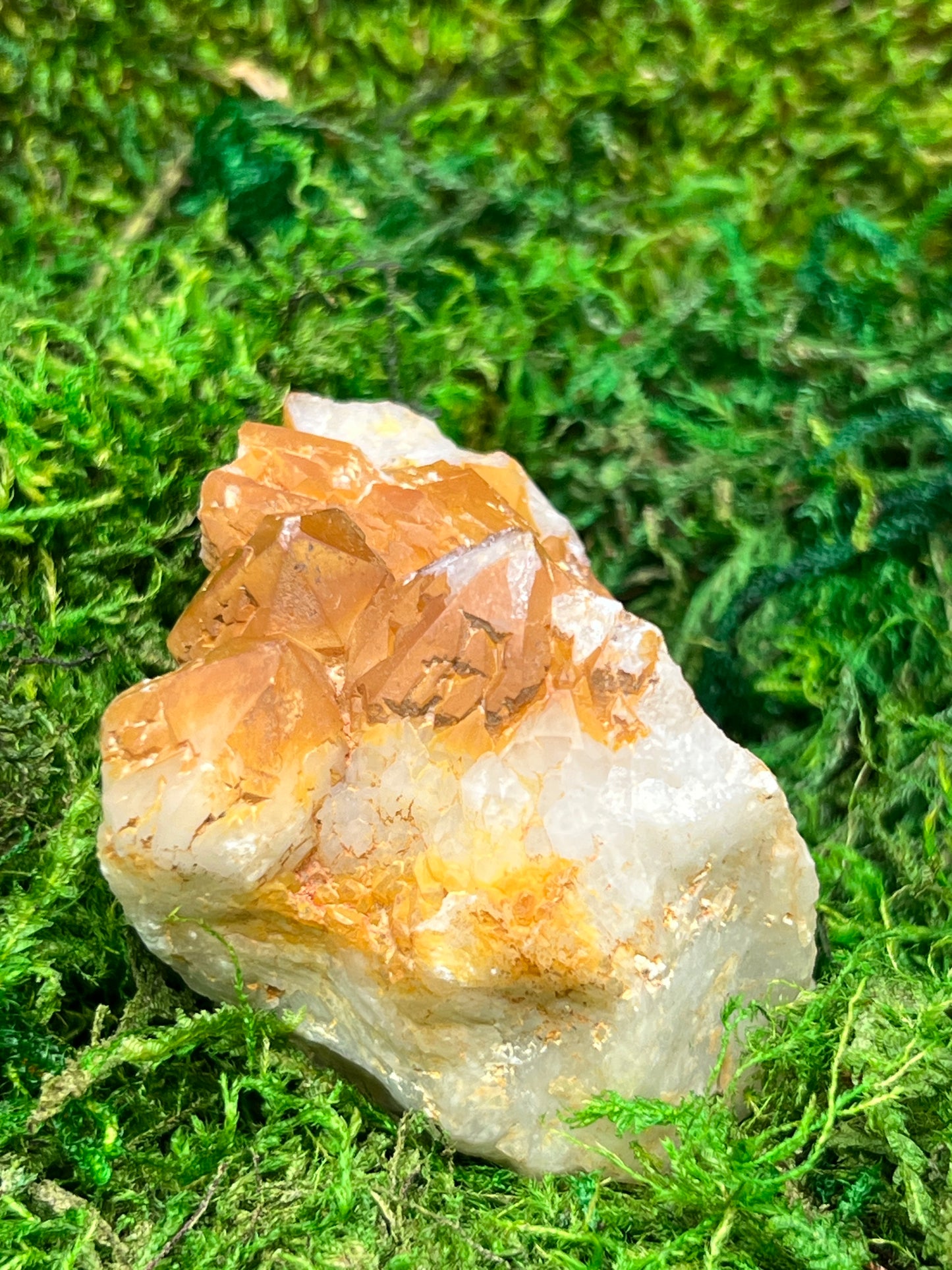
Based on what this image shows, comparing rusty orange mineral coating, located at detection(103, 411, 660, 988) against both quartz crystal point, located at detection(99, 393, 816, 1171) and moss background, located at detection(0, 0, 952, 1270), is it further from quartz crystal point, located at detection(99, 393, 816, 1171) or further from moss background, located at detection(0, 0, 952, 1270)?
moss background, located at detection(0, 0, 952, 1270)

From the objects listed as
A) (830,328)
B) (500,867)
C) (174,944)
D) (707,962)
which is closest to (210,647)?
(174,944)

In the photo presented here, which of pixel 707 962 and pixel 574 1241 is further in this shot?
pixel 707 962

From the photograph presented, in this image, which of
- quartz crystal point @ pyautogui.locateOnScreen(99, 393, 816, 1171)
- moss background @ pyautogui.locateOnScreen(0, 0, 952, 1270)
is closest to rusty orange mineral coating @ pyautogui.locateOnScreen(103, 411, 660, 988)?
quartz crystal point @ pyautogui.locateOnScreen(99, 393, 816, 1171)

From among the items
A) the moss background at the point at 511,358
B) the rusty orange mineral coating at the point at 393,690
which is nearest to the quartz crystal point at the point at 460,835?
the rusty orange mineral coating at the point at 393,690

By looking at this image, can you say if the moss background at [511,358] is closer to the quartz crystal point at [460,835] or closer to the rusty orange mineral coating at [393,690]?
the quartz crystal point at [460,835]

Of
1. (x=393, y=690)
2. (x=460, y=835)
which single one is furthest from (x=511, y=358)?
(x=460, y=835)

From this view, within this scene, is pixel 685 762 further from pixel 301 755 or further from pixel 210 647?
pixel 210 647
